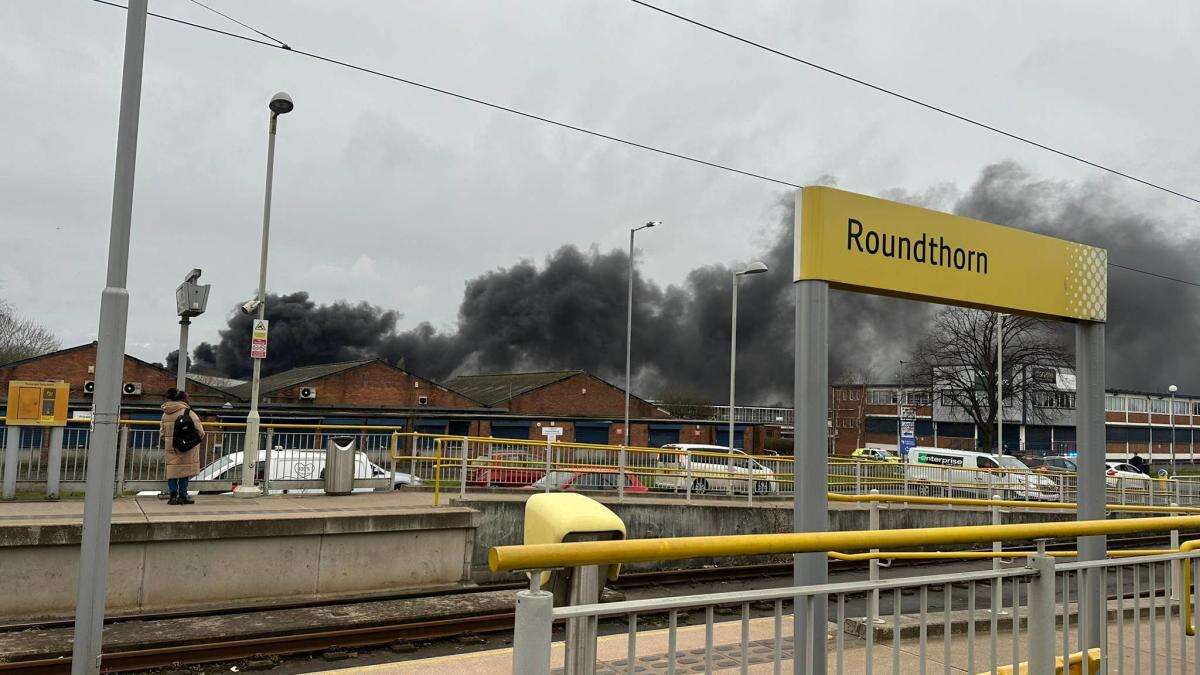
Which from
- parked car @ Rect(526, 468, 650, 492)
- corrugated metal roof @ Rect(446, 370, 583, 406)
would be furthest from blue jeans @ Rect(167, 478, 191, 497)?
corrugated metal roof @ Rect(446, 370, 583, 406)

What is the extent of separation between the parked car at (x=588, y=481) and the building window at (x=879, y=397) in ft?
215

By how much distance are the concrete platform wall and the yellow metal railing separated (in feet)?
24.4

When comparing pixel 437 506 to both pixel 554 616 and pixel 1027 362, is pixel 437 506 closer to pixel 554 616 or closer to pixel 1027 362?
pixel 554 616

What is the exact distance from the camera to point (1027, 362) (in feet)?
153

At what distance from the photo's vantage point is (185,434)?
34.8 feet

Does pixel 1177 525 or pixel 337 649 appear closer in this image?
pixel 1177 525

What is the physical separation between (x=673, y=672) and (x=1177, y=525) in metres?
3.40

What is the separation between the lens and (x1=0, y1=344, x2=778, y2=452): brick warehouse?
38.7 metres

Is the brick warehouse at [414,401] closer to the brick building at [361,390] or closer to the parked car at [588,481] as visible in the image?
the brick building at [361,390]

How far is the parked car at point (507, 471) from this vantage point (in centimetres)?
1412

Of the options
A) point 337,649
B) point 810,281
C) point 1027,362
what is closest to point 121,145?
point 337,649

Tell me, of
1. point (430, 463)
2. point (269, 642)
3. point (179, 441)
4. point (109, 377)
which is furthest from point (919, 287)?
point (430, 463)

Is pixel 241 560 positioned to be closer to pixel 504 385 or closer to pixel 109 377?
pixel 109 377

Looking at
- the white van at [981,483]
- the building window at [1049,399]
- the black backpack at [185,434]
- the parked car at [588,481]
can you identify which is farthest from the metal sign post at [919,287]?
the building window at [1049,399]
